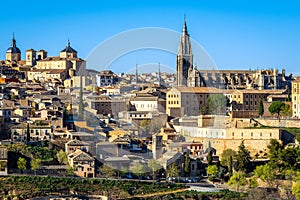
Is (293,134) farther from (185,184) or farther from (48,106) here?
(48,106)

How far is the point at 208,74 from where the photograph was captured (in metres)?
60.2

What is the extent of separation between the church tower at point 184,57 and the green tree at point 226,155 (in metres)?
23.6

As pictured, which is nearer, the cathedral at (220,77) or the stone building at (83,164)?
the stone building at (83,164)

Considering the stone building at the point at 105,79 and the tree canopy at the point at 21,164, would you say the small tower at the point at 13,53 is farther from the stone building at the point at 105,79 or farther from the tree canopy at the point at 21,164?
the tree canopy at the point at 21,164

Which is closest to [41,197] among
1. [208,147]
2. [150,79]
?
[208,147]

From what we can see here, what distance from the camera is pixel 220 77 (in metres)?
60.8

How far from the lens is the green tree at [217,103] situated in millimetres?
45463

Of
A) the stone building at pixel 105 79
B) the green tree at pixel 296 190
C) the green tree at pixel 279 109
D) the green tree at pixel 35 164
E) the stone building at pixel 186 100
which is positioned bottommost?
the green tree at pixel 296 190

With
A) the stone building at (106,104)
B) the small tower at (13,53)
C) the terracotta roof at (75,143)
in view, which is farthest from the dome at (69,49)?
the terracotta roof at (75,143)

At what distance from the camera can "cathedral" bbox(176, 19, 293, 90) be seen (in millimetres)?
58984

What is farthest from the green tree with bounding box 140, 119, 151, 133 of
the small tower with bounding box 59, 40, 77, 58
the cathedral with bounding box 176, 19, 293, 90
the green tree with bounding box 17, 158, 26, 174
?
the small tower with bounding box 59, 40, 77, 58

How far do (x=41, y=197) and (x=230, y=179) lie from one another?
25.2ft

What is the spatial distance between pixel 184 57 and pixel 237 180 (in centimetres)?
2728

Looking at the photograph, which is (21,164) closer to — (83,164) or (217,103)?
(83,164)
